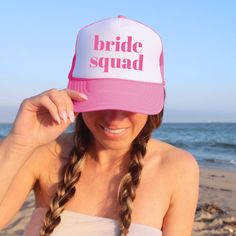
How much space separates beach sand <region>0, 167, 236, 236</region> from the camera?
509 cm

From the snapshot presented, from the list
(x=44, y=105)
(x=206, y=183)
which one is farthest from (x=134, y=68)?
(x=206, y=183)

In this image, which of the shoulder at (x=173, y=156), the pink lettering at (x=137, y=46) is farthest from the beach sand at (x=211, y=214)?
the pink lettering at (x=137, y=46)

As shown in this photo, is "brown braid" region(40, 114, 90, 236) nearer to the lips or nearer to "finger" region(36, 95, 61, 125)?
the lips

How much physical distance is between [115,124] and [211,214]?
4.10 m

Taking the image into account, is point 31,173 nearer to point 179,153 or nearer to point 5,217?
point 5,217

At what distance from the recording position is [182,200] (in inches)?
89.6

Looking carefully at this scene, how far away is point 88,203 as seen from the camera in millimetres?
2291

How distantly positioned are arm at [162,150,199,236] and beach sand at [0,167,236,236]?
2.80 m

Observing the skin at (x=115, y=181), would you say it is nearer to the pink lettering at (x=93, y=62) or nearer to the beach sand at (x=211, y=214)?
the pink lettering at (x=93, y=62)

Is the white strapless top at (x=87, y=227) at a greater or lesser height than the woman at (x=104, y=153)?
lesser

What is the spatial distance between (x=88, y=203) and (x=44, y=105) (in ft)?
2.11

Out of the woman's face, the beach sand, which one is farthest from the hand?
the beach sand

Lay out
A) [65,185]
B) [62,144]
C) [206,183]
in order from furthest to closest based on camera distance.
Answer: [206,183], [62,144], [65,185]

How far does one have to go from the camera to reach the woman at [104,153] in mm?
1966
